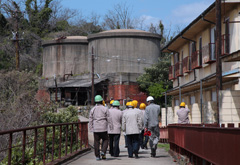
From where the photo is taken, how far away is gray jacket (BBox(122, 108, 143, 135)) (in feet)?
48.0

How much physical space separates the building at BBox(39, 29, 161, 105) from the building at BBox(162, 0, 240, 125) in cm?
1502

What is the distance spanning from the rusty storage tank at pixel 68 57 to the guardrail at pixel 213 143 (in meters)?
48.3

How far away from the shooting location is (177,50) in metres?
35.8

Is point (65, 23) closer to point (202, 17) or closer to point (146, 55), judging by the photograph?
point (146, 55)

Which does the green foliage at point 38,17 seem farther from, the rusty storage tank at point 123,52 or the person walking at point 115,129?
the person walking at point 115,129

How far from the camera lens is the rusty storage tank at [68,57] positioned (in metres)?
59.7

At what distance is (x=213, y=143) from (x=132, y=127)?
700 cm

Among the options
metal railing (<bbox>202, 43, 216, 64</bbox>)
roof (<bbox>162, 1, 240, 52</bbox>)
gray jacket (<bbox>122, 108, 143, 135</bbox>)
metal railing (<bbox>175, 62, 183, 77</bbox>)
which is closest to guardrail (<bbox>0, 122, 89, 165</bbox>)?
gray jacket (<bbox>122, 108, 143, 135</bbox>)

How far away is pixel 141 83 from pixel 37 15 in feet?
109

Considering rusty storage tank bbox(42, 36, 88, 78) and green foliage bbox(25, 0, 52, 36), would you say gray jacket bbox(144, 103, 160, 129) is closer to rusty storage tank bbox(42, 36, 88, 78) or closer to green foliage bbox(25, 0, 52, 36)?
rusty storage tank bbox(42, 36, 88, 78)

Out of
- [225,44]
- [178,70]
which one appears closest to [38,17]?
[178,70]

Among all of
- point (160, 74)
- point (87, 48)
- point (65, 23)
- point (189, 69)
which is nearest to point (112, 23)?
point (65, 23)

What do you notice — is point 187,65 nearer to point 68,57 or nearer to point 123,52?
point 123,52

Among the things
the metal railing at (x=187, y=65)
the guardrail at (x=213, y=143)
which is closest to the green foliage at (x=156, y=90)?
the metal railing at (x=187, y=65)
